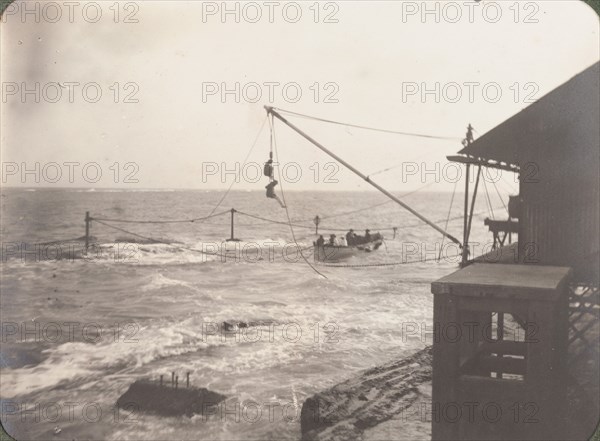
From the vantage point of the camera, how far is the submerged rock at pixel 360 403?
36.3ft

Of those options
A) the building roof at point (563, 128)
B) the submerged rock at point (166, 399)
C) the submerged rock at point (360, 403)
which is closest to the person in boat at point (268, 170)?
the building roof at point (563, 128)

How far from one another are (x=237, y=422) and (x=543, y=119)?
1092cm

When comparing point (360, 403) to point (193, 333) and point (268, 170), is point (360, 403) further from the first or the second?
point (193, 333)

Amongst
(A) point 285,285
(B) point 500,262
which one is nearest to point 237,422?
(B) point 500,262

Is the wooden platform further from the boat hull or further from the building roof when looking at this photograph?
the boat hull

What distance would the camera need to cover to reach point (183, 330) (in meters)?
24.7

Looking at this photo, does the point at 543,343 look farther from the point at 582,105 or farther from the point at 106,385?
the point at 106,385

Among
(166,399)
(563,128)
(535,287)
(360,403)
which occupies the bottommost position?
(166,399)

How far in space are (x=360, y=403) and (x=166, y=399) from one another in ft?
19.1

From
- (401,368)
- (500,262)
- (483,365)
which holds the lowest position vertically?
(401,368)

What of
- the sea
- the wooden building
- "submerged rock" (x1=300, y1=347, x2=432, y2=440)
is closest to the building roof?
the wooden building

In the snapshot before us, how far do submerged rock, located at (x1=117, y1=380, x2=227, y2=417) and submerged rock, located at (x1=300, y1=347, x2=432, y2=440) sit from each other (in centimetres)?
365

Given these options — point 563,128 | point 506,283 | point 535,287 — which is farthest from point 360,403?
point 563,128

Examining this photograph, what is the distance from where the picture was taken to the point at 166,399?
14.5 metres
